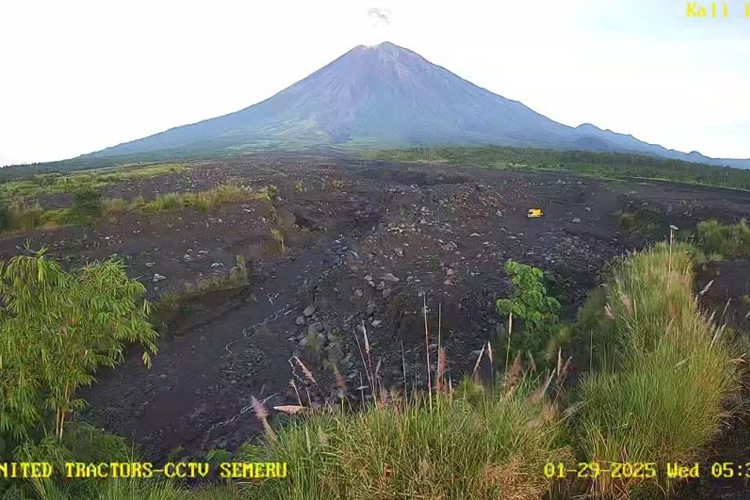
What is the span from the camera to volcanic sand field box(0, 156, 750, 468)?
7188mm

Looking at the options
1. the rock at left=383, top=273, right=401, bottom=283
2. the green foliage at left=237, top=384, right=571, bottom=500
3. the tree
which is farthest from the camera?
the rock at left=383, top=273, right=401, bottom=283

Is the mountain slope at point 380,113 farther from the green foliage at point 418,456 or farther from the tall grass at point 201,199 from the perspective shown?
the green foliage at point 418,456

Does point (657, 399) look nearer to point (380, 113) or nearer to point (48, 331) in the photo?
point (48, 331)

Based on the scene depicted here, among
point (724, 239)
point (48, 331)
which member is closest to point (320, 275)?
point (48, 331)

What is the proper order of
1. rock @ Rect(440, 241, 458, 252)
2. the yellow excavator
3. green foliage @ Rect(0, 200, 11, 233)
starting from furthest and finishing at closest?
the yellow excavator, green foliage @ Rect(0, 200, 11, 233), rock @ Rect(440, 241, 458, 252)

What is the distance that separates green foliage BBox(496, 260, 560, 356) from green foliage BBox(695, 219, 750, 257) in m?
5.95

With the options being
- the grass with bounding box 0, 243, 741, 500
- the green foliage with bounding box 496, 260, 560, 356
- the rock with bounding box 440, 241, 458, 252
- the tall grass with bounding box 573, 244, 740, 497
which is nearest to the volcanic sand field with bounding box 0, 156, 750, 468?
the rock with bounding box 440, 241, 458, 252

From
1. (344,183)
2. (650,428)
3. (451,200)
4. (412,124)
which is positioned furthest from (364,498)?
(412,124)

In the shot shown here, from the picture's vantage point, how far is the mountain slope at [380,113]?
409 feet

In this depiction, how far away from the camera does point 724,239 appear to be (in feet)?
35.8

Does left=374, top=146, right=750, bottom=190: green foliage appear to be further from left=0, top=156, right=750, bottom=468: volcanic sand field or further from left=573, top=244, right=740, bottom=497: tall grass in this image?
left=573, top=244, right=740, bottom=497: tall grass

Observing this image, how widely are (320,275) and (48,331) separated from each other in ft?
27.7

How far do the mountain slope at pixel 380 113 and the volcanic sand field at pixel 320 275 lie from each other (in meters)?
95.2

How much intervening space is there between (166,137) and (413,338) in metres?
160
